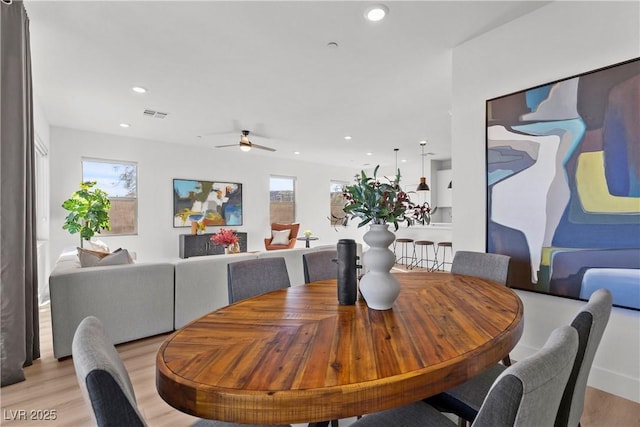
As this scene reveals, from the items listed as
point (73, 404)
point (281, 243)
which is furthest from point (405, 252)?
point (73, 404)

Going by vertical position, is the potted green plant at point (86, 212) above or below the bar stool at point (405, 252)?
above

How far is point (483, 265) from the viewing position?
232 cm

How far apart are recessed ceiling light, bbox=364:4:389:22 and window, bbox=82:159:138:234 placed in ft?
17.6

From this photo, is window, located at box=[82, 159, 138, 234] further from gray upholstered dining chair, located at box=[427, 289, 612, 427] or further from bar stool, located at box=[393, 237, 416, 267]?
gray upholstered dining chair, located at box=[427, 289, 612, 427]

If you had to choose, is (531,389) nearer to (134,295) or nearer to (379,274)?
(379,274)

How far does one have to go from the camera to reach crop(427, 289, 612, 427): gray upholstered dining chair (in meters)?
1.04

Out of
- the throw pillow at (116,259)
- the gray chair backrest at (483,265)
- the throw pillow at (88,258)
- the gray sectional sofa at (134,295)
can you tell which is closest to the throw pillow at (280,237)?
the gray sectional sofa at (134,295)

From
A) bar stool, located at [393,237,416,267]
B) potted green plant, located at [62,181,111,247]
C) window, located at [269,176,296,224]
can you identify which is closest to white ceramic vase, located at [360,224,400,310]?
potted green plant, located at [62,181,111,247]

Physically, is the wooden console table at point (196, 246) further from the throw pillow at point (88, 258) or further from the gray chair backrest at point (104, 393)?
the gray chair backrest at point (104, 393)

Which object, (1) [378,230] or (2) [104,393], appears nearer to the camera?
(2) [104,393]

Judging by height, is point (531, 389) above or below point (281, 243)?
above

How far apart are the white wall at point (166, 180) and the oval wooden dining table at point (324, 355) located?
540cm

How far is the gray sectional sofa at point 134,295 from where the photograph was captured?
2.62 meters

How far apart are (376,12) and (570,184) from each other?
1.77 metres
